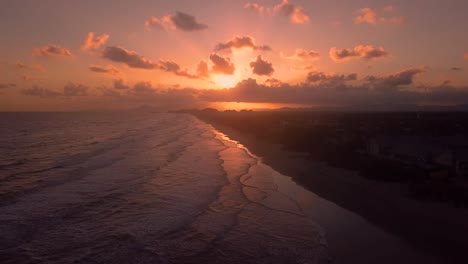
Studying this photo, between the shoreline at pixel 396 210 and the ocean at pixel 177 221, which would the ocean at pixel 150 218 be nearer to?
the ocean at pixel 177 221

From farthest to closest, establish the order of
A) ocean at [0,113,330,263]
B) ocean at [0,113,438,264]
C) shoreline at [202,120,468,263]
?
1. shoreline at [202,120,468,263]
2. ocean at [0,113,330,263]
3. ocean at [0,113,438,264]

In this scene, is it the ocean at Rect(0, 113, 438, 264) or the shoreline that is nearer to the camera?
the ocean at Rect(0, 113, 438, 264)

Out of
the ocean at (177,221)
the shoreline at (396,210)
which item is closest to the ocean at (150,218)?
the ocean at (177,221)

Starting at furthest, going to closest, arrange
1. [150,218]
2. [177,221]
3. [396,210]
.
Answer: [396,210]
[150,218]
[177,221]

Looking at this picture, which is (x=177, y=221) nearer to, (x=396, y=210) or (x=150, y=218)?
(x=150, y=218)

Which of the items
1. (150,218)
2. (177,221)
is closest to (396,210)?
(177,221)

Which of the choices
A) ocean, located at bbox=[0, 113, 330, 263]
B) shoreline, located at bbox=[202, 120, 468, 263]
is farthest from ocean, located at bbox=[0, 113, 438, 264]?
shoreline, located at bbox=[202, 120, 468, 263]

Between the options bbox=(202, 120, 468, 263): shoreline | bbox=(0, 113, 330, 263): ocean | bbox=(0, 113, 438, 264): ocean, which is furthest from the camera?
bbox=(202, 120, 468, 263): shoreline

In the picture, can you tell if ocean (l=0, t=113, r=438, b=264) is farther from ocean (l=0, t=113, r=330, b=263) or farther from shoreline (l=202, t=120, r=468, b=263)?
shoreline (l=202, t=120, r=468, b=263)
